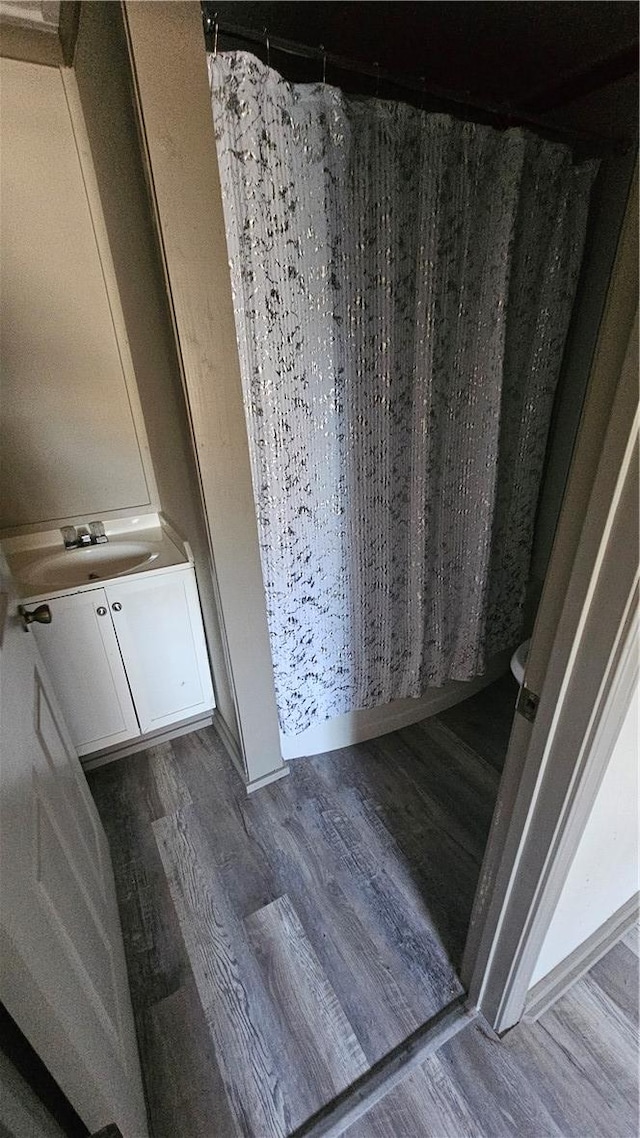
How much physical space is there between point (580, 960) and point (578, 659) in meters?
1.03

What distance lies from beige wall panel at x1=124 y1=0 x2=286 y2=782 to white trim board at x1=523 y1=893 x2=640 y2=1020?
1057 millimetres

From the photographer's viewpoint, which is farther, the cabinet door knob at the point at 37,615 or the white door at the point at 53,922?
the cabinet door knob at the point at 37,615

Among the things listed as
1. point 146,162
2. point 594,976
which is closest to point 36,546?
point 146,162

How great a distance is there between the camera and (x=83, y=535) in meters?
1.77

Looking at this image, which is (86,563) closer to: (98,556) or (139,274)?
(98,556)

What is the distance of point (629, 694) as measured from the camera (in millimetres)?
639

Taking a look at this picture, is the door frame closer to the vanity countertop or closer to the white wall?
the white wall

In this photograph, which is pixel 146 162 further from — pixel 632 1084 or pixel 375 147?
pixel 632 1084

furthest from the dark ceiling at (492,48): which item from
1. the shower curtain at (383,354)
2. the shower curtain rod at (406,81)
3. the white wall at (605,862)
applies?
the white wall at (605,862)

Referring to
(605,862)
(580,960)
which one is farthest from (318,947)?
(605,862)

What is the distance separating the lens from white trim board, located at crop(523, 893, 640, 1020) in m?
1.08

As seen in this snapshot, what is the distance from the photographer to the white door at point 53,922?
0.49m

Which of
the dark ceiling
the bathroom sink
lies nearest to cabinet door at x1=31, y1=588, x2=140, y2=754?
the bathroom sink

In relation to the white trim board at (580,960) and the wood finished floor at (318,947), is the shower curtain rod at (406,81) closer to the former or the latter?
the wood finished floor at (318,947)
